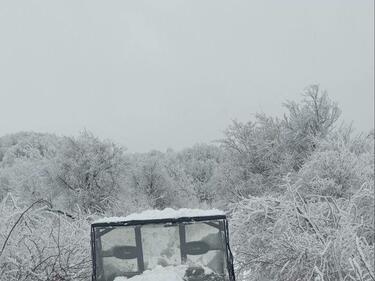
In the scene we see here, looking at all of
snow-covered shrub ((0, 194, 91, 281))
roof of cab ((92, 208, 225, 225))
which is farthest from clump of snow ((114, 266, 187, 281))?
snow-covered shrub ((0, 194, 91, 281))

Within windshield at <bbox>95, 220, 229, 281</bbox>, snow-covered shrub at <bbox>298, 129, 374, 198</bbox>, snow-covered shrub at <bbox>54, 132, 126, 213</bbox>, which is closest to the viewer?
windshield at <bbox>95, 220, 229, 281</bbox>

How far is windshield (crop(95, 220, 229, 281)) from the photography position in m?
6.23

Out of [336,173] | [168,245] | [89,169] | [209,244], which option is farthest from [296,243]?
[89,169]

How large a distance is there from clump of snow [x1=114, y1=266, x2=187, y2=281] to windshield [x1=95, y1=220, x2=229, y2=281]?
4 cm

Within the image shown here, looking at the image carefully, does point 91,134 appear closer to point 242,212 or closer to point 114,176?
point 114,176

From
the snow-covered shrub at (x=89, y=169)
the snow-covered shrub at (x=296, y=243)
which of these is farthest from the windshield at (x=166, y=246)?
the snow-covered shrub at (x=89, y=169)

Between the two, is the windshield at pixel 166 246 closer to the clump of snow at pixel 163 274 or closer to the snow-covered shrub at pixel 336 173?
the clump of snow at pixel 163 274

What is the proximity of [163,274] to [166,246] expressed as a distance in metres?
0.34

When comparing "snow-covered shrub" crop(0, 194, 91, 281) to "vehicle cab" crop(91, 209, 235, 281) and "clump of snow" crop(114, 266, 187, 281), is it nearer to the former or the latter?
"vehicle cab" crop(91, 209, 235, 281)

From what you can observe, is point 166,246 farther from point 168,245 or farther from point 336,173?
point 336,173

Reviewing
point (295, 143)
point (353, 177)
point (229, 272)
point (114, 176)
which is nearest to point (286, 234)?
point (229, 272)

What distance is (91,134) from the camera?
112 ft

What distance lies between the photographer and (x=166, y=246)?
20.5 feet

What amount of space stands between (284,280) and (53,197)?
24913 mm
